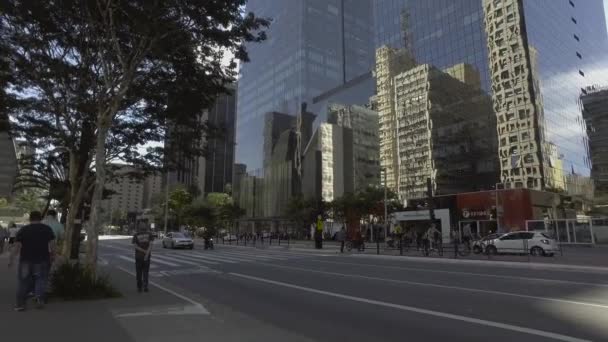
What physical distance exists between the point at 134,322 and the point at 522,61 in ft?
195

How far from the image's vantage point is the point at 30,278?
7773mm

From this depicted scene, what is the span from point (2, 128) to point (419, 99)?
59.3m

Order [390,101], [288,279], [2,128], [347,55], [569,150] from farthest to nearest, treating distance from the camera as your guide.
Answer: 1. [347,55]
2. [390,101]
3. [569,150]
4. [2,128]
5. [288,279]

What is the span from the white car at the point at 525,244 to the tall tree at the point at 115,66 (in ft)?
59.7

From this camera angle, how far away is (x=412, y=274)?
14.6m

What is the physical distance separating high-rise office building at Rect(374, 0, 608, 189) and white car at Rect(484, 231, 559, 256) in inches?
933

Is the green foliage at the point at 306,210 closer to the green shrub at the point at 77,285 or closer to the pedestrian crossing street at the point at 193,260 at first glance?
the pedestrian crossing street at the point at 193,260

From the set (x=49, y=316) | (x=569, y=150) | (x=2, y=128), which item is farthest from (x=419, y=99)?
(x=49, y=316)

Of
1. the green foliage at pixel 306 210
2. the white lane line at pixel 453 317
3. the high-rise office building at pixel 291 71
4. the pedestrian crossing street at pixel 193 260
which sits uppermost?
the high-rise office building at pixel 291 71

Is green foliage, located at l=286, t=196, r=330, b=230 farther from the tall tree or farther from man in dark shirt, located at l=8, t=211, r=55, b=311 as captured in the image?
man in dark shirt, located at l=8, t=211, r=55, b=311

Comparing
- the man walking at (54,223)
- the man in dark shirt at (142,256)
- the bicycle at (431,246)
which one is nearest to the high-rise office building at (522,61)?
the bicycle at (431,246)

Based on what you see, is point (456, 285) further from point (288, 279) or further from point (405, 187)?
point (405, 187)

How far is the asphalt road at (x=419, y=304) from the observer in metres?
6.47

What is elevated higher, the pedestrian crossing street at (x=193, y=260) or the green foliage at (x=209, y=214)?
the green foliage at (x=209, y=214)
